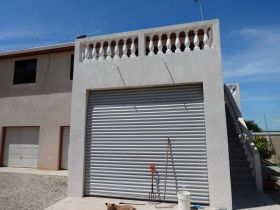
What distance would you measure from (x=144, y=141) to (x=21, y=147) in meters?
8.56

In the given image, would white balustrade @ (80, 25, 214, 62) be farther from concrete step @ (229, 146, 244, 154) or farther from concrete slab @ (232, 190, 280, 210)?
concrete slab @ (232, 190, 280, 210)

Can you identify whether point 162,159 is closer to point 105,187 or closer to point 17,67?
point 105,187

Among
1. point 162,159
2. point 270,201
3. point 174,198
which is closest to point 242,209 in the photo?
point 270,201

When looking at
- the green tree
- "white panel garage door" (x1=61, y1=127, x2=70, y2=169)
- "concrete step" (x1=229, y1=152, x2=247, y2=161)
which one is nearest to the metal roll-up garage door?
"concrete step" (x1=229, y1=152, x2=247, y2=161)

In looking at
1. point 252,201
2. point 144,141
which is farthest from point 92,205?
point 252,201

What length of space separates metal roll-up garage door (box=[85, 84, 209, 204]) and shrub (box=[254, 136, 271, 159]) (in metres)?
11.2

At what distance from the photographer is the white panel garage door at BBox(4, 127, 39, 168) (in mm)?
12306

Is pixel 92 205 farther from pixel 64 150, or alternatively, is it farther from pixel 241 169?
pixel 64 150

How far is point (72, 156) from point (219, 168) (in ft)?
14.1

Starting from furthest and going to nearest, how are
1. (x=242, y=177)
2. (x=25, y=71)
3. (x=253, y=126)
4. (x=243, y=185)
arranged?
1. (x=253, y=126)
2. (x=25, y=71)
3. (x=242, y=177)
4. (x=243, y=185)

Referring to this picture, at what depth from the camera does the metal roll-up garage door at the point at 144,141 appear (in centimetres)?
654

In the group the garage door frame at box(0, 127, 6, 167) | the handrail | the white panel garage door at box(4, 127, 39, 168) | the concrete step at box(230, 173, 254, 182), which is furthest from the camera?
the garage door frame at box(0, 127, 6, 167)

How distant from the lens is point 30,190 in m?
8.50

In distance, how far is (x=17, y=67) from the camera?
1338cm
